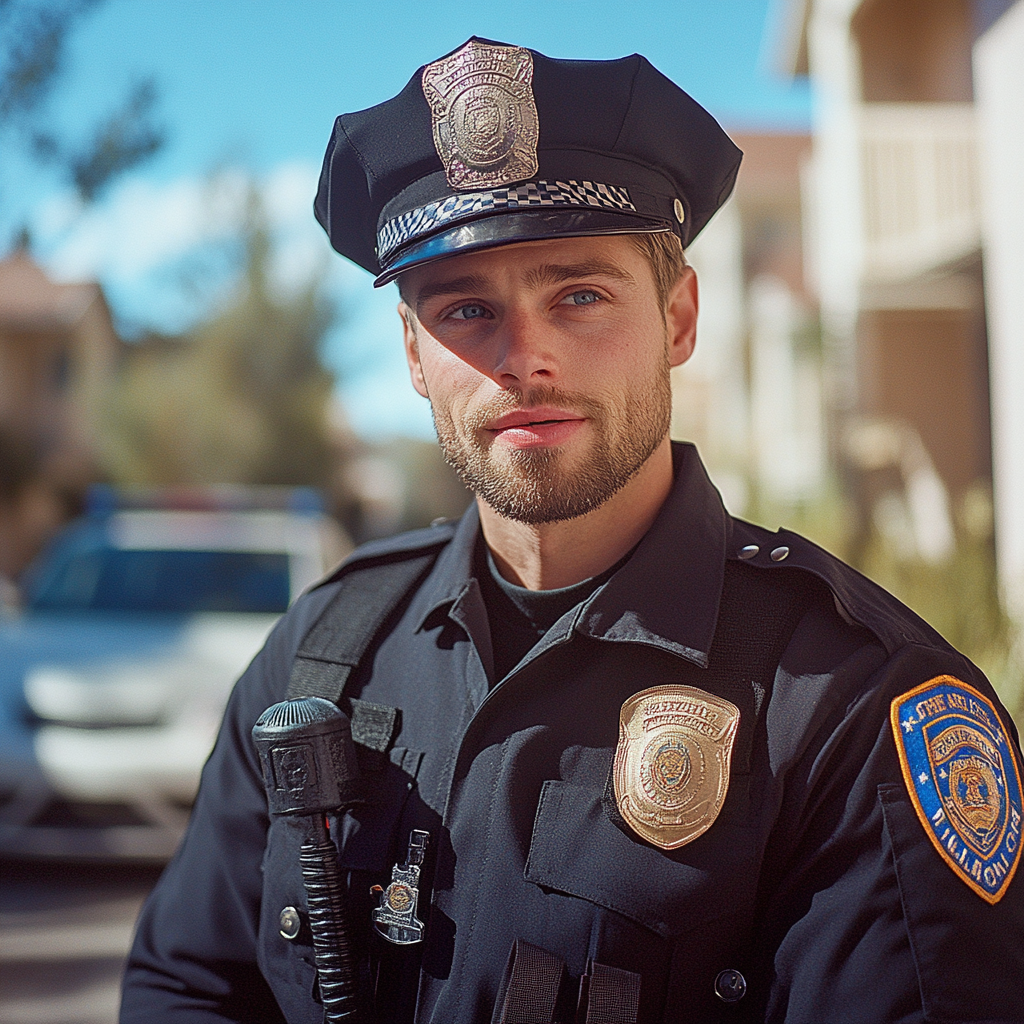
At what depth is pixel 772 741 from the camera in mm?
1314

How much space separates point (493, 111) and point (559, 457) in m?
0.49

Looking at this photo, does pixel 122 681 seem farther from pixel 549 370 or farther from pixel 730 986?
pixel 730 986

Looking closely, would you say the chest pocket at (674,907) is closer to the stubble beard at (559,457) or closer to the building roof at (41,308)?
the stubble beard at (559,457)

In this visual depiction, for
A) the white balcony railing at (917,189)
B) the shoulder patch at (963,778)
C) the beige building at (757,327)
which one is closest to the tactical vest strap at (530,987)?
the shoulder patch at (963,778)

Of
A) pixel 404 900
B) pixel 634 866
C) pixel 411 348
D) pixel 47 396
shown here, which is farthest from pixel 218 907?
pixel 47 396

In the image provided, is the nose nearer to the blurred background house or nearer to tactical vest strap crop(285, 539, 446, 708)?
tactical vest strap crop(285, 539, 446, 708)

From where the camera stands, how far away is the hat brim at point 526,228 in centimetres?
144

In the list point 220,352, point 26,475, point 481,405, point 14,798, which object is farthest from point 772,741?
point 220,352

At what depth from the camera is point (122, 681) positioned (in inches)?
175

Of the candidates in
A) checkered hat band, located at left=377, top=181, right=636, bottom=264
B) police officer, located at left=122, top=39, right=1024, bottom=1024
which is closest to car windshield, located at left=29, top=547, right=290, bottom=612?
police officer, located at left=122, top=39, right=1024, bottom=1024

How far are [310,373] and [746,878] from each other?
30.3 meters

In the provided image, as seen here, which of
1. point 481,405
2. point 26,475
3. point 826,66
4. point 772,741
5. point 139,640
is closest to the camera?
point 772,741

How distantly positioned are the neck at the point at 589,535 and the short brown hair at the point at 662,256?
235 millimetres

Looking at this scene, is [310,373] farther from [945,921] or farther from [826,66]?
[945,921]
